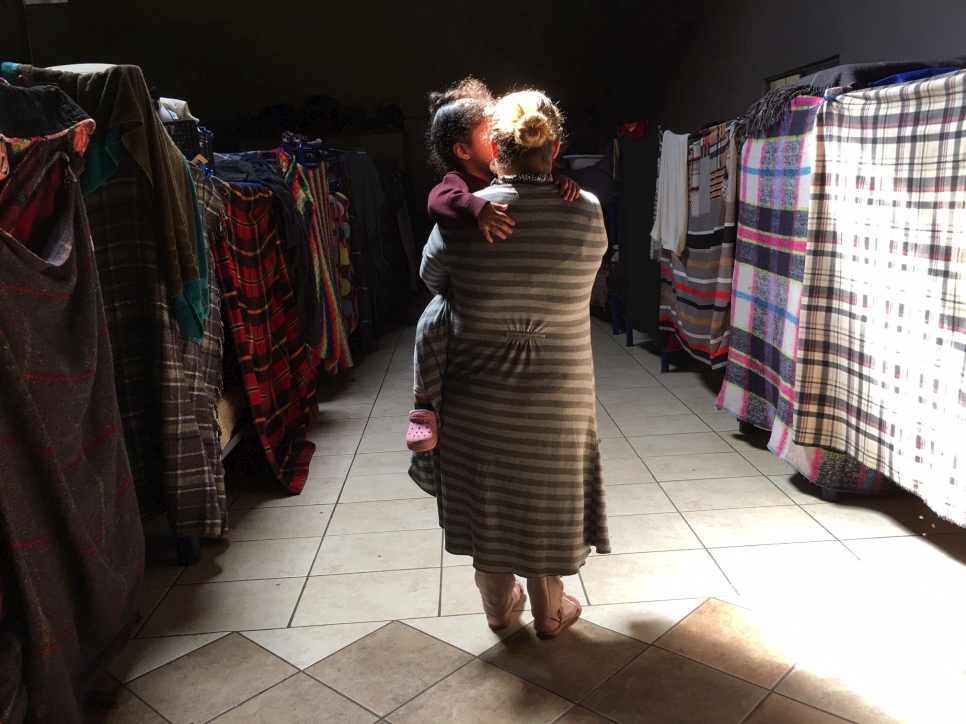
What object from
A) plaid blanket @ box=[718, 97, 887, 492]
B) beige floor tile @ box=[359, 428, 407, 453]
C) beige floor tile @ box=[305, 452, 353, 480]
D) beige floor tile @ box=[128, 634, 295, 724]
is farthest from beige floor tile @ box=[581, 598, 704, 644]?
beige floor tile @ box=[359, 428, 407, 453]

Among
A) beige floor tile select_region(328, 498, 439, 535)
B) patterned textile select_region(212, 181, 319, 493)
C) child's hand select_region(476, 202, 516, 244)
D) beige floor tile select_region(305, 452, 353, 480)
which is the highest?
child's hand select_region(476, 202, 516, 244)

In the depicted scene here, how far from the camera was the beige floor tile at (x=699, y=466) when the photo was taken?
2905 mm

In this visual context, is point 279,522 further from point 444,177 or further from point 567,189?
point 567,189

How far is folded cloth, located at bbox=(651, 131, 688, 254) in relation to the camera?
12.5 feet

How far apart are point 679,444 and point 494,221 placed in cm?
202

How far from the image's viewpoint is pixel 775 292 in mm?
2799

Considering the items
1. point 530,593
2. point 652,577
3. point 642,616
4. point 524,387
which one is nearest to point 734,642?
point 642,616

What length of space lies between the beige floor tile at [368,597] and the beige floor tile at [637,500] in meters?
0.75

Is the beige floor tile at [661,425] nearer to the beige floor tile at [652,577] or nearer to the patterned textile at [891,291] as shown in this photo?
the patterned textile at [891,291]

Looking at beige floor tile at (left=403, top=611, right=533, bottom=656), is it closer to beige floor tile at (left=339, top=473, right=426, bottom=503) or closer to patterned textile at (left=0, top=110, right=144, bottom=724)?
patterned textile at (left=0, top=110, right=144, bottom=724)

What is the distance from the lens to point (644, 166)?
4461 millimetres

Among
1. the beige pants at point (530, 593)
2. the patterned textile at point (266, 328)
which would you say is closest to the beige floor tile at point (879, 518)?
the beige pants at point (530, 593)

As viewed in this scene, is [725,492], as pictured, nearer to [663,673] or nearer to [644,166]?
[663,673]

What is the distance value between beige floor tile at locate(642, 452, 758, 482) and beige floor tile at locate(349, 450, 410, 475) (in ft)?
3.44
